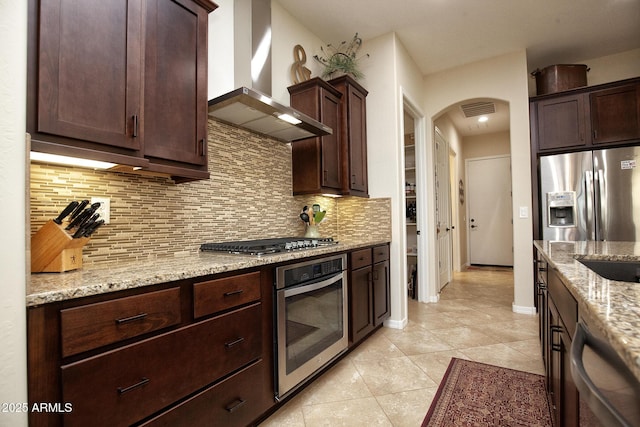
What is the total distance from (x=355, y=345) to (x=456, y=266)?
4.30 m

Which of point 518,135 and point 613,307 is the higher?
point 518,135

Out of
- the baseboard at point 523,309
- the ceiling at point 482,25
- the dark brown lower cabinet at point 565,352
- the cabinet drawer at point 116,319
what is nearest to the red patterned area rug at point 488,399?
the dark brown lower cabinet at point 565,352

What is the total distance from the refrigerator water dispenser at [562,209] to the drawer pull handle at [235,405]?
3520 millimetres

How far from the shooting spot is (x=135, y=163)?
4.37 feet

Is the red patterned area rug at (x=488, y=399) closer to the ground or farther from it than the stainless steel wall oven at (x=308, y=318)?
closer to the ground

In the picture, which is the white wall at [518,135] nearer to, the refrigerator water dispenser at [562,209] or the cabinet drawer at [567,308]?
the refrigerator water dispenser at [562,209]

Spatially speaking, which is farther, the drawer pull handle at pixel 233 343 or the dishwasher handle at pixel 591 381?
the drawer pull handle at pixel 233 343

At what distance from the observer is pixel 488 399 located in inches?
70.4

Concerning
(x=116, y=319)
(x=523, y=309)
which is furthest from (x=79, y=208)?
(x=523, y=309)

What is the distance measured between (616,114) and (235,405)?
4.33 metres

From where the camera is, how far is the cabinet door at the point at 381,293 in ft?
8.75

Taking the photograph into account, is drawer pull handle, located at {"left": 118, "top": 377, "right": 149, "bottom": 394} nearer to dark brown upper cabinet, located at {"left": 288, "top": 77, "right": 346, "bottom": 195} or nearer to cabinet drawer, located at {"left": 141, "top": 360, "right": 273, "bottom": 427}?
cabinet drawer, located at {"left": 141, "top": 360, "right": 273, "bottom": 427}

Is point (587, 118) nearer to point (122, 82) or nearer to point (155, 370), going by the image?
point (122, 82)

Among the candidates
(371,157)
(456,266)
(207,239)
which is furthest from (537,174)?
(207,239)
